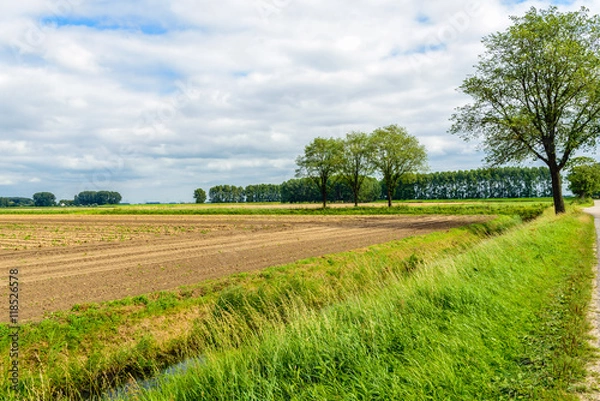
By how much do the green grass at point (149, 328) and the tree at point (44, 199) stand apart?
212 meters

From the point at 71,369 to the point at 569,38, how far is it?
4255cm

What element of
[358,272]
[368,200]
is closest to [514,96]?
[358,272]

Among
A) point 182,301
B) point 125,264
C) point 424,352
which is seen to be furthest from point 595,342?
point 125,264

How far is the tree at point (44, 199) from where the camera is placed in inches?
7530

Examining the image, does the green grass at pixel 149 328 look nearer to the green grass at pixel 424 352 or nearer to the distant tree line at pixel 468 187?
the green grass at pixel 424 352

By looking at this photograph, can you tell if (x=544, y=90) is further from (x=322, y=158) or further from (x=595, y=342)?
(x=322, y=158)

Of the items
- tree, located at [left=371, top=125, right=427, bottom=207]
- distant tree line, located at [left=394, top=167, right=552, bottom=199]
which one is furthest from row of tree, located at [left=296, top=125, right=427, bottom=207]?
distant tree line, located at [left=394, top=167, right=552, bottom=199]

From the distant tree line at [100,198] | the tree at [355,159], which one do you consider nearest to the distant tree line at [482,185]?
the tree at [355,159]

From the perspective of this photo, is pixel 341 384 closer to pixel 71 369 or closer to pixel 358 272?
pixel 71 369

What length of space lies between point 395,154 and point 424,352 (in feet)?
267

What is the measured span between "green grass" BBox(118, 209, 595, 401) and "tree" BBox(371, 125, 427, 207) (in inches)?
2996

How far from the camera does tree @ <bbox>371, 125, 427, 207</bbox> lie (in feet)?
276

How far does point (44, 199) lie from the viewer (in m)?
192

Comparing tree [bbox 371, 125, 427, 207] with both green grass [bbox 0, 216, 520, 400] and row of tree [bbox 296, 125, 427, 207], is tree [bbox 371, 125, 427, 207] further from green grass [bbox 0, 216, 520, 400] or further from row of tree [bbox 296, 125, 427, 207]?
green grass [bbox 0, 216, 520, 400]
